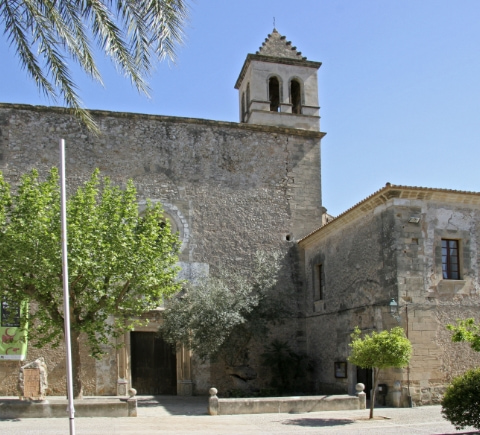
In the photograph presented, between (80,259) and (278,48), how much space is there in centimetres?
1322

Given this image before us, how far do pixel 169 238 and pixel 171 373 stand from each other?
6086 mm

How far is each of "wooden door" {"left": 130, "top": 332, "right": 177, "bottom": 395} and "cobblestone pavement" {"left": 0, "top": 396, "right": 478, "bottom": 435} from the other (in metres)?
4.44

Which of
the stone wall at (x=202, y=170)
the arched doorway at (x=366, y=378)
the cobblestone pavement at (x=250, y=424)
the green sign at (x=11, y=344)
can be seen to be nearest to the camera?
the cobblestone pavement at (x=250, y=424)

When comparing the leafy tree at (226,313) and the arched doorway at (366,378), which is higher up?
the leafy tree at (226,313)

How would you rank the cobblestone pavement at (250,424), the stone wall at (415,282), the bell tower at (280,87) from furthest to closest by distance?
the bell tower at (280,87) < the stone wall at (415,282) < the cobblestone pavement at (250,424)

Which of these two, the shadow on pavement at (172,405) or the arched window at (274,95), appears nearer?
the shadow on pavement at (172,405)

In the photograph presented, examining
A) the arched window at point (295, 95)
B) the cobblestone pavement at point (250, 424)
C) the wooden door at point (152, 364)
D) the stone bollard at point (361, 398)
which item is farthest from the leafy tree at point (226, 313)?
the arched window at point (295, 95)

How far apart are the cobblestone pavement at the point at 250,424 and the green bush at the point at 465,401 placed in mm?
796

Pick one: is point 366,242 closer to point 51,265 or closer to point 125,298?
point 125,298

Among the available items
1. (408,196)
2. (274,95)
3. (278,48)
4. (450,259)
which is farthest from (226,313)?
(278,48)

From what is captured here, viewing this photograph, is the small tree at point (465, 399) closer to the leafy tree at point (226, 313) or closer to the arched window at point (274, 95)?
the leafy tree at point (226, 313)

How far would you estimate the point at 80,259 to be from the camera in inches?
539

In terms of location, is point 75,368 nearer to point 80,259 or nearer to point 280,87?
point 80,259

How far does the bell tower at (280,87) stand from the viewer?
73.2ft
